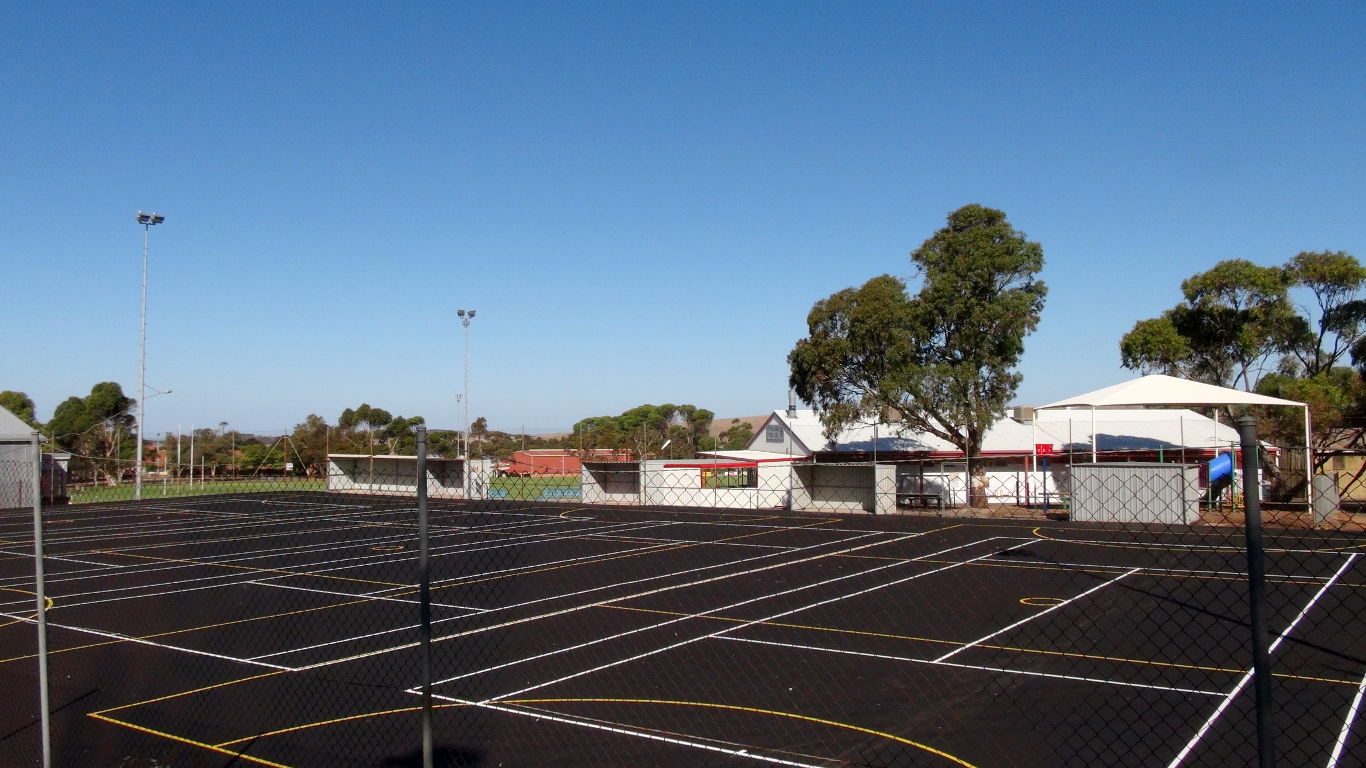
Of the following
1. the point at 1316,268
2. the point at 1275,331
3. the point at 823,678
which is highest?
the point at 1316,268

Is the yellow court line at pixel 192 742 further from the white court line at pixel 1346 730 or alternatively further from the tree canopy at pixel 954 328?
the tree canopy at pixel 954 328

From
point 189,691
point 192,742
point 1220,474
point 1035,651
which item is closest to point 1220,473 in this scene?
point 1220,474

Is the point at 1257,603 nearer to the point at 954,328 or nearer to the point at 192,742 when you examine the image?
the point at 192,742

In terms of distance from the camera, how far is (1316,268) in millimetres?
54125

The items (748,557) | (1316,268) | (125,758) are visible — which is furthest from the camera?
(1316,268)

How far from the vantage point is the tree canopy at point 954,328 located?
37031mm

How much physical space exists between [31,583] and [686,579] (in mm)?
13477

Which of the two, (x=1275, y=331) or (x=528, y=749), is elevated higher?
(x=1275, y=331)

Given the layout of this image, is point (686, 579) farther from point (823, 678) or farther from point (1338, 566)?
point (1338, 566)

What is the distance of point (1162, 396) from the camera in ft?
112

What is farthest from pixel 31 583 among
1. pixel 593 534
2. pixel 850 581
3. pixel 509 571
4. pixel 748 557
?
pixel 850 581

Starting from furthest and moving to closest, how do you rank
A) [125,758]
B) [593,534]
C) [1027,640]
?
[593,534] < [1027,640] < [125,758]

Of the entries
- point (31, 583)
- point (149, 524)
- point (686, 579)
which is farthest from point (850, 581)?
point (149, 524)

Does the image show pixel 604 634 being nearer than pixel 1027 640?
No
